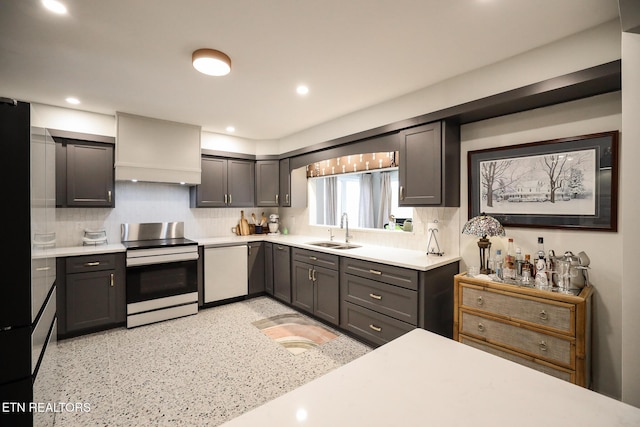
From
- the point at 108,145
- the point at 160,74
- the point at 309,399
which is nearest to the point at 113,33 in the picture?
the point at 160,74

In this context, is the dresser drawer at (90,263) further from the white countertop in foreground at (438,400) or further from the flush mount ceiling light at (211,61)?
the white countertop in foreground at (438,400)

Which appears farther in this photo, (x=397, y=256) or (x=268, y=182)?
(x=268, y=182)

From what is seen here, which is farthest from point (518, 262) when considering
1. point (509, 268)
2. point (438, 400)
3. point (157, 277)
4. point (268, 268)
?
point (157, 277)

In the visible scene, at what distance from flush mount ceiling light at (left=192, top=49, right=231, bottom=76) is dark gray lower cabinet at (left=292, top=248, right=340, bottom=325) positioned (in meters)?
2.17

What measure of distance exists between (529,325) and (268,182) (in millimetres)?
3975

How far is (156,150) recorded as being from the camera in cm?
383

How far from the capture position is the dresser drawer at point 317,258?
11.0 feet

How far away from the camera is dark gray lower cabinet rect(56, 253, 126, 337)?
311 centimetres

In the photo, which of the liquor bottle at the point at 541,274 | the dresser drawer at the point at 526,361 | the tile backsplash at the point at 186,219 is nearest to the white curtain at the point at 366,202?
the tile backsplash at the point at 186,219

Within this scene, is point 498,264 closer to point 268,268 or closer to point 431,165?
point 431,165

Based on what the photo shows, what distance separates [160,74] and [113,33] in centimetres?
60

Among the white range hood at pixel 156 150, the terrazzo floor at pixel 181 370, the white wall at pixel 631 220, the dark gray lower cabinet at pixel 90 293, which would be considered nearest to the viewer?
the white wall at pixel 631 220

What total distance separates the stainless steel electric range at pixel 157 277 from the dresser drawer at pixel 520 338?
325cm

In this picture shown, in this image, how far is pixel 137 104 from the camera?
10.9ft
